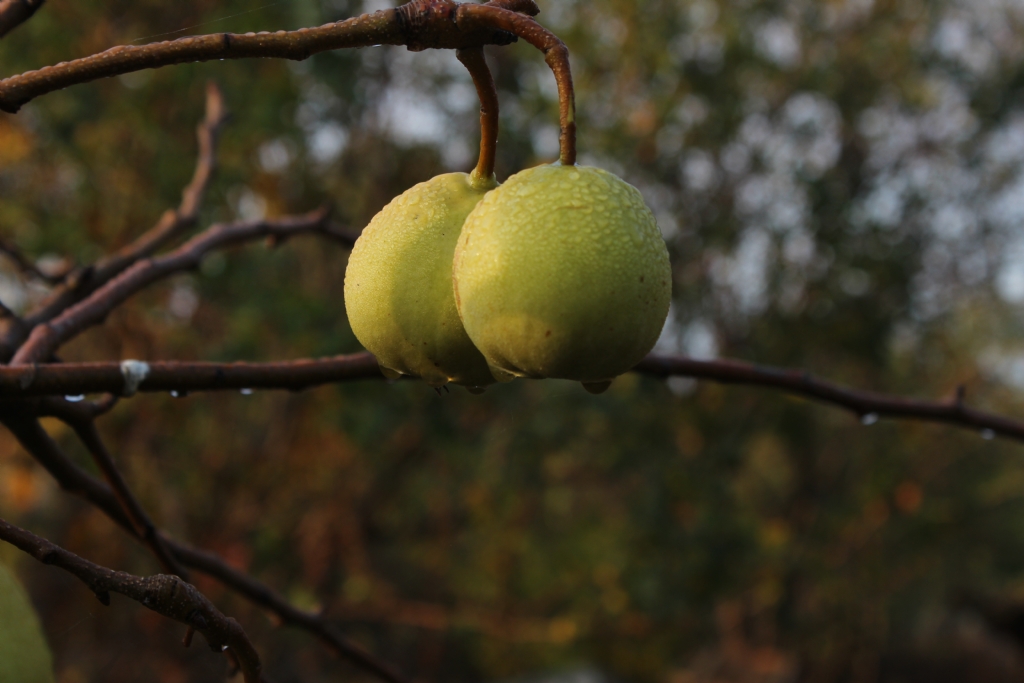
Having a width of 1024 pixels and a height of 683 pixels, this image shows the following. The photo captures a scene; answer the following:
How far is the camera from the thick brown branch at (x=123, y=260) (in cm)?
117

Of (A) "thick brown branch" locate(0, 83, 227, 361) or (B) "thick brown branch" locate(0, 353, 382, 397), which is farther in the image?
(A) "thick brown branch" locate(0, 83, 227, 361)

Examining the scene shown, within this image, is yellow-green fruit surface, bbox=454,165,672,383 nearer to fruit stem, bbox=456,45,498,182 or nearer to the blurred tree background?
fruit stem, bbox=456,45,498,182

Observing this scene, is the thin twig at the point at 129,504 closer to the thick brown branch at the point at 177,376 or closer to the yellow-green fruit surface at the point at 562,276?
the thick brown branch at the point at 177,376

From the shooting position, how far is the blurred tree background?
13.4 feet

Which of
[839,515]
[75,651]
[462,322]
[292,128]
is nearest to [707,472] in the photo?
[839,515]

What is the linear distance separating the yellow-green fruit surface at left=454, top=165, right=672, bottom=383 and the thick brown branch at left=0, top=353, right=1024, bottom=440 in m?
0.30

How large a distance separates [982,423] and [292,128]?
312 cm

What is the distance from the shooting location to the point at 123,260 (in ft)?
5.12

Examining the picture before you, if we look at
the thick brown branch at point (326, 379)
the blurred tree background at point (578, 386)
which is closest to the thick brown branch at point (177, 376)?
the thick brown branch at point (326, 379)

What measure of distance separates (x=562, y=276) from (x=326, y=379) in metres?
0.42

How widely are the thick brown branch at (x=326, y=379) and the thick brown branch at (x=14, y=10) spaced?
0.31m

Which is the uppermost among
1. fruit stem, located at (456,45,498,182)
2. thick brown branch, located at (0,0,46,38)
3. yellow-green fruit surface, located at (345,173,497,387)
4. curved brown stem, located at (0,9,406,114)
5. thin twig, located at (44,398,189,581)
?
thick brown branch, located at (0,0,46,38)

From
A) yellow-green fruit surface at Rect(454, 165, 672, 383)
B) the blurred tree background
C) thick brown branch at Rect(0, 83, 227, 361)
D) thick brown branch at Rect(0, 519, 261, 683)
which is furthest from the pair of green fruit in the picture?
the blurred tree background

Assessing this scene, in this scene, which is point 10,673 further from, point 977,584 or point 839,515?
point 977,584
